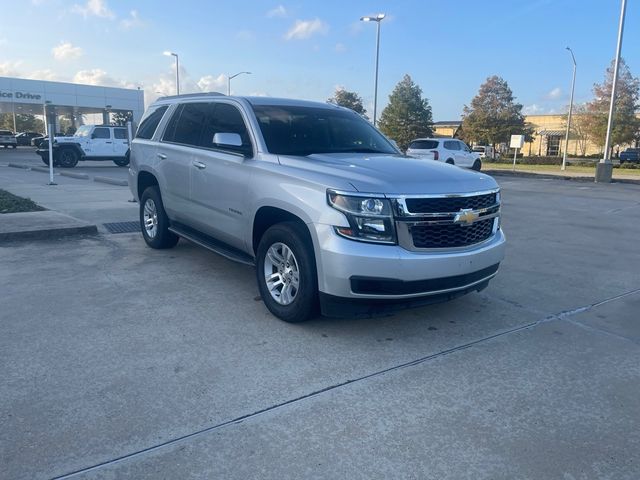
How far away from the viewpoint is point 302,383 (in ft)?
11.6

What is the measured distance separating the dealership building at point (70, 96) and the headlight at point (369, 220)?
147 ft

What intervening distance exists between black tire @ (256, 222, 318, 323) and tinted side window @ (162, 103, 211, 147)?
197 cm

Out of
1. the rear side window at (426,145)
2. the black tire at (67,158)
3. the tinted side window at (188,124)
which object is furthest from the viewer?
the rear side window at (426,145)

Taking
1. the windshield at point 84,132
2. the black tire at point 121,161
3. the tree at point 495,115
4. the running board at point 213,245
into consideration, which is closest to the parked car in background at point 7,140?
the windshield at point 84,132

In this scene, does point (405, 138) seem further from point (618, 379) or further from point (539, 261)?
point (618, 379)

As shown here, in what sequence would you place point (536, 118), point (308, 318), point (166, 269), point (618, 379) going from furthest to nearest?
point (536, 118)
point (166, 269)
point (308, 318)
point (618, 379)

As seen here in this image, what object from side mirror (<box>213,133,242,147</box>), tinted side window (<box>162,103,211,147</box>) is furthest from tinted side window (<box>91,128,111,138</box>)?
side mirror (<box>213,133,242,147</box>)

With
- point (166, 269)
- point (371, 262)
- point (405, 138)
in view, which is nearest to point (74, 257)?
point (166, 269)

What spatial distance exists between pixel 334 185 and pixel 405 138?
5233 cm

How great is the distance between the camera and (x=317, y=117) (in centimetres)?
570

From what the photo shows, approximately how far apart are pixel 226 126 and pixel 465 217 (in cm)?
272

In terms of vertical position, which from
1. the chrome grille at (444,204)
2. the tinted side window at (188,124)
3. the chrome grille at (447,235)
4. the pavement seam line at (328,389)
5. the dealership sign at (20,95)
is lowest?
the pavement seam line at (328,389)

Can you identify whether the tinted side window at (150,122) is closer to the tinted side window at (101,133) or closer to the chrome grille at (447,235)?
the chrome grille at (447,235)

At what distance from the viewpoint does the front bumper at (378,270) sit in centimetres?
389
